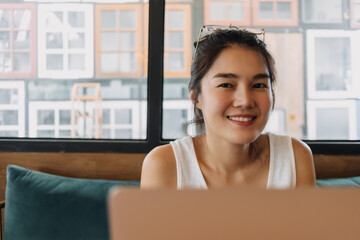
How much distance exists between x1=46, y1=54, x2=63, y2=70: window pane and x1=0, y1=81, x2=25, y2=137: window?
0.19m

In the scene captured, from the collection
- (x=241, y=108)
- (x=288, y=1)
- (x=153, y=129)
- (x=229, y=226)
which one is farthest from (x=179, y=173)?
(x=288, y=1)

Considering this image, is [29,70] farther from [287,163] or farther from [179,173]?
[287,163]

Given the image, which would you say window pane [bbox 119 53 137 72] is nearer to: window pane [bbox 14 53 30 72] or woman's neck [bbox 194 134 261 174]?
window pane [bbox 14 53 30 72]

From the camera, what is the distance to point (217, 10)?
2162 mm

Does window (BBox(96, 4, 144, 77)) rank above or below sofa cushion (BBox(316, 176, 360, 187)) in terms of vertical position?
above

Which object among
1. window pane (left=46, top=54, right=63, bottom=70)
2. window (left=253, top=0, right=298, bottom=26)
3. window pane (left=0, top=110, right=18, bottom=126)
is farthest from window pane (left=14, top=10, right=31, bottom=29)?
window (left=253, top=0, right=298, bottom=26)

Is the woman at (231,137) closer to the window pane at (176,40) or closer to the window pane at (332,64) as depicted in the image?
the window pane at (176,40)

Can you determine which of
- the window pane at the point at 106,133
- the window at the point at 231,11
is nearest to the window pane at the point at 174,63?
the window at the point at 231,11

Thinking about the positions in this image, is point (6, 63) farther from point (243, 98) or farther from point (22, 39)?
point (243, 98)

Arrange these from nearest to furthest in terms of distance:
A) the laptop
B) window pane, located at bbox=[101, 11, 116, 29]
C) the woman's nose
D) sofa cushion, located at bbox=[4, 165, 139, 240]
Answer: the laptop → the woman's nose → sofa cushion, located at bbox=[4, 165, 139, 240] → window pane, located at bbox=[101, 11, 116, 29]

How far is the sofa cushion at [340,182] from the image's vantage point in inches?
70.0

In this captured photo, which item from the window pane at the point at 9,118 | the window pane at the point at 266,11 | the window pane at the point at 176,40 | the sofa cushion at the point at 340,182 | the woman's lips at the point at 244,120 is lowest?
the sofa cushion at the point at 340,182

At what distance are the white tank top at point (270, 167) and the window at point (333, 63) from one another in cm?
81

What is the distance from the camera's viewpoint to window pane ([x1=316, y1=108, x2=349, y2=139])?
216 centimetres
